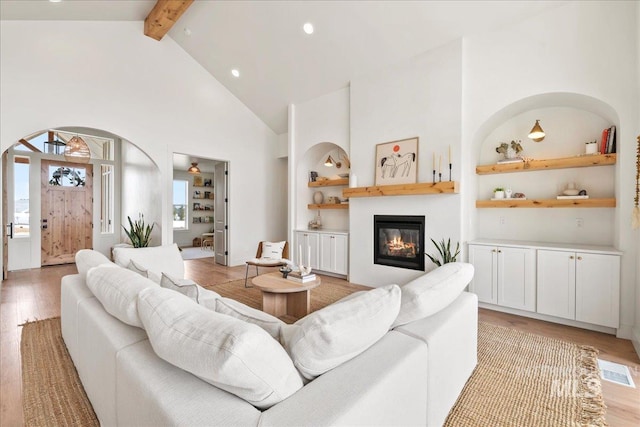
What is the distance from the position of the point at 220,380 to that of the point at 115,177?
8.14 meters

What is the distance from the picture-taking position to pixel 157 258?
3.43m

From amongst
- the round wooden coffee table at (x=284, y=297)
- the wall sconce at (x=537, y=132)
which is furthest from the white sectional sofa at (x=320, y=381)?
the wall sconce at (x=537, y=132)

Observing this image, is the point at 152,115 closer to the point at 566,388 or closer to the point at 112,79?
the point at 112,79

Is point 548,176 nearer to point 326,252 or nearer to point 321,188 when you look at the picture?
point 326,252

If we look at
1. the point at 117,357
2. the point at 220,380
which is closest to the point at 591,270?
the point at 220,380

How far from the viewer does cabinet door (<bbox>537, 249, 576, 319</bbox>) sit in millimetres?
3086

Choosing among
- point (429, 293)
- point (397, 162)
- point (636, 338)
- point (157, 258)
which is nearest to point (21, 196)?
point (157, 258)

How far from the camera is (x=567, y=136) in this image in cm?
356

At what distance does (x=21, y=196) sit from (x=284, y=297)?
611 cm

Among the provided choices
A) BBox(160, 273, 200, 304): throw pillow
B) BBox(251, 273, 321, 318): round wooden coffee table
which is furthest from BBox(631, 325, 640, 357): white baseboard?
BBox(160, 273, 200, 304): throw pillow

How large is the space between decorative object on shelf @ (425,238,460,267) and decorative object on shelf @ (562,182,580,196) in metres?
1.30

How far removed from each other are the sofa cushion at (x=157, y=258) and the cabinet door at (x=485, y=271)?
11.8ft

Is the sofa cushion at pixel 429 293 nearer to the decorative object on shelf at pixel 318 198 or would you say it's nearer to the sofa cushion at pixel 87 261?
the sofa cushion at pixel 87 261

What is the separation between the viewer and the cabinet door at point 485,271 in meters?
3.58
